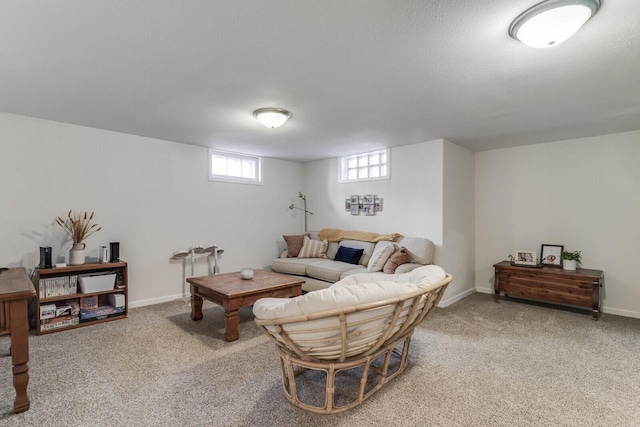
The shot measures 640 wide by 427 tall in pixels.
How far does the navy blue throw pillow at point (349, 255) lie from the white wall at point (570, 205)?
201 centimetres

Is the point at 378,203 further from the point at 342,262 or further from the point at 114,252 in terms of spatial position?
the point at 114,252

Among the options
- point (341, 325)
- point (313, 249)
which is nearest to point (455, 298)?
point (313, 249)

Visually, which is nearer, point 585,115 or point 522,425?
point 522,425

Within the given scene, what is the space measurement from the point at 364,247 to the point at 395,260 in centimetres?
96

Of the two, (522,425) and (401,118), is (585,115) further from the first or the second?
(522,425)

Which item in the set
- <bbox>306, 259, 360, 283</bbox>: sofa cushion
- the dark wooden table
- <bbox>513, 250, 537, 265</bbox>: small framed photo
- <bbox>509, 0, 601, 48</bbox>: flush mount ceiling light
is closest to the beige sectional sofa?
<bbox>306, 259, 360, 283</bbox>: sofa cushion

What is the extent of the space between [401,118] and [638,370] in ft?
9.66

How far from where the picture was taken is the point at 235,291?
10.2 ft

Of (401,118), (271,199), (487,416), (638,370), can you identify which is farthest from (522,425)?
(271,199)

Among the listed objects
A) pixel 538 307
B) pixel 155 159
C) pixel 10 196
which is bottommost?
pixel 538 307

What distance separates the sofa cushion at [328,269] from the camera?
4.32m

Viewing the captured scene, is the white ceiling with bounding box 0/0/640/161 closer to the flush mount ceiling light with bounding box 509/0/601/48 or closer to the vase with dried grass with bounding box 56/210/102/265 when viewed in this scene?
the flush mount ceiling light with bounding box 509/0/601/48

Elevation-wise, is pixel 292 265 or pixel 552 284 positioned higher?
pixel 292 265

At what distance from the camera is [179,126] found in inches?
147
